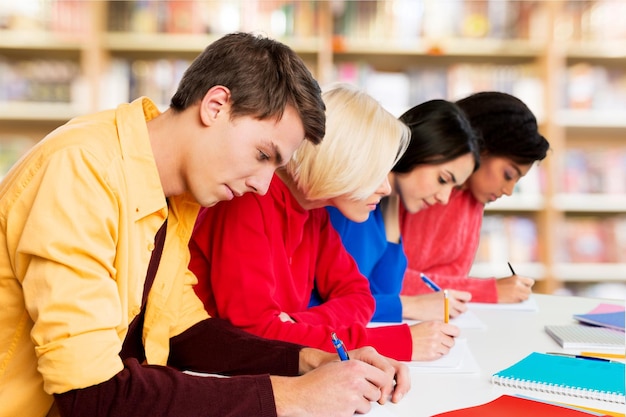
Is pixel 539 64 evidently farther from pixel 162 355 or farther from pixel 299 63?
pixel 162 355

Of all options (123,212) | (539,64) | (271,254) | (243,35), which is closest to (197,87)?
(243,35)

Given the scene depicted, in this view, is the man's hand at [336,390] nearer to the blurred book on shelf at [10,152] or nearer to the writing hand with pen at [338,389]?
the writing hand with pen at [338,389]

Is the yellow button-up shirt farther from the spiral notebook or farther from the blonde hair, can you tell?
the spiral notebook

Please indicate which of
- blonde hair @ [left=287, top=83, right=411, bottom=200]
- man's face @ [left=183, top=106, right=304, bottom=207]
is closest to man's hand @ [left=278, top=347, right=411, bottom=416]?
man's face @ [left=183, top=106, right=304, bottom=207]

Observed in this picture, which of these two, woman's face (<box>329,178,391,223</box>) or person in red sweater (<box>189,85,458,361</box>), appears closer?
person in red sweater (<box>189,85,458,361</box>)

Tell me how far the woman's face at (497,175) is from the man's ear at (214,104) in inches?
45.8

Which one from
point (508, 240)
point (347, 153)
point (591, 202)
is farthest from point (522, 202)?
point (347, 153)

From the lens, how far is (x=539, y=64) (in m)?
3.08

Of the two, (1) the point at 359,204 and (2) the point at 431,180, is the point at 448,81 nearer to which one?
(2) the point at 431,180

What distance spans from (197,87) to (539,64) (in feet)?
8.35

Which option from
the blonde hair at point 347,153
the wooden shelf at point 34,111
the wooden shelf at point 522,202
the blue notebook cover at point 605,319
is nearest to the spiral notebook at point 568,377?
the blue notebook cover at point 605,319

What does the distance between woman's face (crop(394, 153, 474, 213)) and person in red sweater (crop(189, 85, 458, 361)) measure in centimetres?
27

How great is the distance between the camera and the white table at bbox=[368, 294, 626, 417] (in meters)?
0.86

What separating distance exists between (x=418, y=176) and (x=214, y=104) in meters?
0.82
